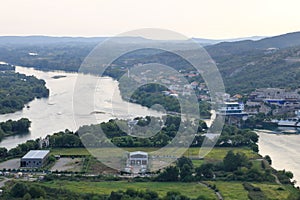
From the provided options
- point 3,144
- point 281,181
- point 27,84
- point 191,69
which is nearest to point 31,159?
point 3,144

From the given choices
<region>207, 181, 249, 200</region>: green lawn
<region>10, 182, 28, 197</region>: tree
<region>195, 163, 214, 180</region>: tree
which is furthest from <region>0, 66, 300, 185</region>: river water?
<region>10, 182, 28, 197</region>: tree

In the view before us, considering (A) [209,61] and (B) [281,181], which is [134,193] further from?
(A) [209,61]

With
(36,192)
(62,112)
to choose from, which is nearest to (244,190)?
(36,192)

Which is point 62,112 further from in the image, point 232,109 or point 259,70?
Answer: point 259,70

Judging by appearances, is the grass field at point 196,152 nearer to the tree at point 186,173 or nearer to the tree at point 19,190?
the tree at point 186,173

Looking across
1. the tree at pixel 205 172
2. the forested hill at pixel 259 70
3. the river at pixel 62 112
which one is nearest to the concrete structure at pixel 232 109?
the river at pixel 62 112

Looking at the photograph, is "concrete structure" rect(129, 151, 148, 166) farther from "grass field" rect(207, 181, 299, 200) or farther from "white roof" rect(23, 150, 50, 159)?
"white roof" rect(23, 150, 50, 159)
